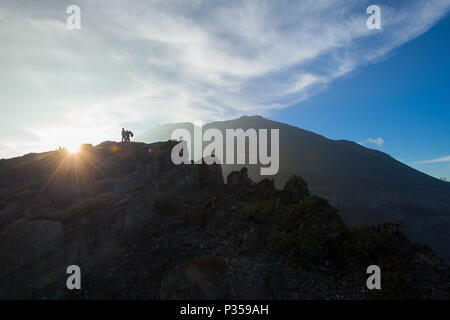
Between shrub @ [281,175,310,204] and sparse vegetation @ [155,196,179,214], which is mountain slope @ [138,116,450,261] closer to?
shrub @ [281,175,310,204]

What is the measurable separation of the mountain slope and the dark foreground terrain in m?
49.0

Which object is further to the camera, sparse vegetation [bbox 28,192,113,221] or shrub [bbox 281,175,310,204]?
shrub [bbox 281,175,310,204]

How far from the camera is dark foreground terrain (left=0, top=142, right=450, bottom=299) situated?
31.6ft

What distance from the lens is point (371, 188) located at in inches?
5069

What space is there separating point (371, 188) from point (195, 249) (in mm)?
143488

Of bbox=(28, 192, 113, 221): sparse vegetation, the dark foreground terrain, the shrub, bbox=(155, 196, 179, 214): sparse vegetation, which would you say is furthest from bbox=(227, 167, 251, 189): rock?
bbox=(28, 192, 113, 221): sparse vegetation

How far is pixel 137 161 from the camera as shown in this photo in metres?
22.4

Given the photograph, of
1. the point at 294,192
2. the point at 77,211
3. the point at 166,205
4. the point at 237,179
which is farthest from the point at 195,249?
the point at 237,179

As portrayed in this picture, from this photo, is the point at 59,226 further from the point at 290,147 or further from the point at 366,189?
the point at 290,147

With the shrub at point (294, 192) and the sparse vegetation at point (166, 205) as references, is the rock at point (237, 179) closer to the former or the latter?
the shrub at point (294, 192)

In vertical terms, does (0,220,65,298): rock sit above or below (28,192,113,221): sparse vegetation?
below

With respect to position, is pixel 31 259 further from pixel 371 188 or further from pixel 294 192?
pixel 371 188
